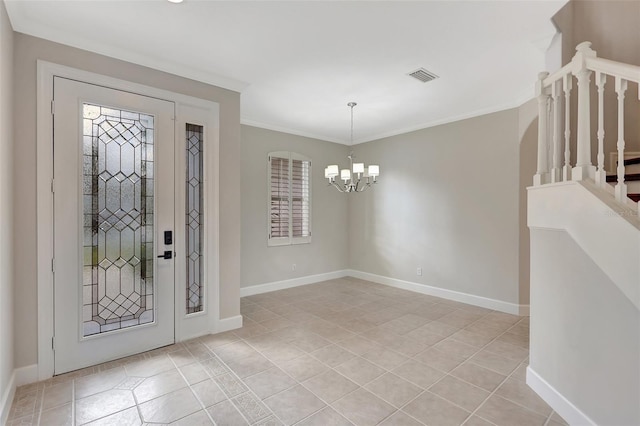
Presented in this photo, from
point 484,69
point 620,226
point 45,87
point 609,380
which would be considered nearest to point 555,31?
point 484,69

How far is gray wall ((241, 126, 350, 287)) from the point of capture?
520cm

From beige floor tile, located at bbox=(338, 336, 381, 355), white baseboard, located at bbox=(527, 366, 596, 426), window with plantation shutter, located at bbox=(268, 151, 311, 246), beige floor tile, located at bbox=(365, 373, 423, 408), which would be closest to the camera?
white baseboard, located at bbox=(527, 366, 596, 426)

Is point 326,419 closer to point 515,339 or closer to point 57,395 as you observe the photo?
point 57,395

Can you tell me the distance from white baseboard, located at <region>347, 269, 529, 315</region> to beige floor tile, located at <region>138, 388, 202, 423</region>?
4066 millimetres

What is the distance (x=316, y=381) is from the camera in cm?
256

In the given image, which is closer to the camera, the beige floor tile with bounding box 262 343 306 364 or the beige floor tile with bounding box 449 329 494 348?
the beige floor tile with bounding box 262 343 306 364

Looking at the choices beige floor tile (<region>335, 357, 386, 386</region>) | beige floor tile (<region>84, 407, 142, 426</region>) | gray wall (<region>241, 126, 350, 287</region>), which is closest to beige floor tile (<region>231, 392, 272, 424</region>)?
beige floor tile (<region>84, 407, 142, 426</region>)

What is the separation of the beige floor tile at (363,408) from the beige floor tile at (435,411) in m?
0.17

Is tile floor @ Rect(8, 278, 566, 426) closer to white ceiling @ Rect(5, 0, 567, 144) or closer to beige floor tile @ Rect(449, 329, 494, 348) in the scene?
beige floor tile @ Rect(449, 329, 494, 348)

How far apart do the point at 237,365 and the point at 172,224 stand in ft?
5.19

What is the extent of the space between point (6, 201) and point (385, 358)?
341cm

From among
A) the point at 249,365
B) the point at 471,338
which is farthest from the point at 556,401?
the point at 249,365

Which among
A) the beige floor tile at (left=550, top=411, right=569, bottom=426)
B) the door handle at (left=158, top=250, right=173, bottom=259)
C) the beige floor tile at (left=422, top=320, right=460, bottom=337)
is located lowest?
the beige floor tile at (left=422, top=320, right=460, bottom=337)

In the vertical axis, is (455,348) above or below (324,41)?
below
